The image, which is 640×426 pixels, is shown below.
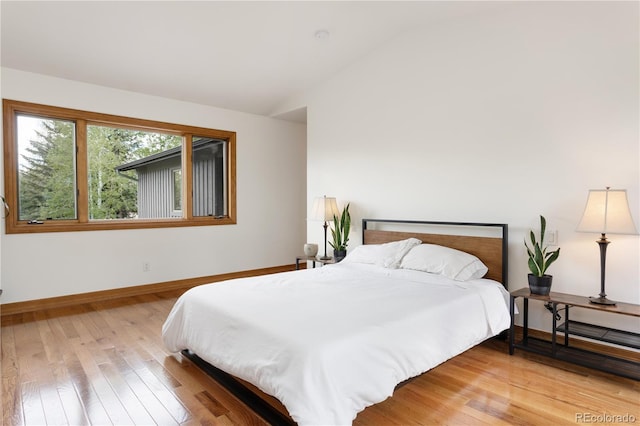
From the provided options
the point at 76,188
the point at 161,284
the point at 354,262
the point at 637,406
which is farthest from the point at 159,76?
the point at 637,406

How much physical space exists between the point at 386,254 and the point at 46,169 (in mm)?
3846

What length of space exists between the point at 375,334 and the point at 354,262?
1.95 m

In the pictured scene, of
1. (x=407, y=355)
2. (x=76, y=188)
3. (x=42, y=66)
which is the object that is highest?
(x=42, y=66)

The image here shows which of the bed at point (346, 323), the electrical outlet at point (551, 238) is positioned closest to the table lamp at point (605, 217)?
the electrical outlet at point (551, 238)

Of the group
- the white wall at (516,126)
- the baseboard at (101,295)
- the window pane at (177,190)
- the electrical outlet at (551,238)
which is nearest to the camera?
the white wall at (516,126)

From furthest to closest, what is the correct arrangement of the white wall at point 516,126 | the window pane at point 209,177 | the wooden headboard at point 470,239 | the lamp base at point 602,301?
the window pane at point 209,177 < the wooden headboard at point 470,239 < the white wall at point 516,126 < the lamp base at point 602,301

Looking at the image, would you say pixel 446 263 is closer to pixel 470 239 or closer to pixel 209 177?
pixel 470 239

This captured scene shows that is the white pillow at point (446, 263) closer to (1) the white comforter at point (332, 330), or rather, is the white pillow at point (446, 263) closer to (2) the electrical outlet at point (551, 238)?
(1) the white comforter at point (332, 330)

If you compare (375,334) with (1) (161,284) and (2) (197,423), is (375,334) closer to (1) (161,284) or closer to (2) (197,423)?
(2) (197,423)

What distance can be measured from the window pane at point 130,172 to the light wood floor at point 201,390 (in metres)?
1.90

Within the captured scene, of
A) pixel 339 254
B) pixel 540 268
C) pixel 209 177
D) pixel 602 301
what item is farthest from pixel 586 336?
pixel 209 177

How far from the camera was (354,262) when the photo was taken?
151 inches

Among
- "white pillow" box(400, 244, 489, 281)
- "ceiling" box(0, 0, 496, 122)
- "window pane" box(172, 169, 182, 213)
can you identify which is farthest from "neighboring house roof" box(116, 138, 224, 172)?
"white pillow" box(400, 244, 489, 281)

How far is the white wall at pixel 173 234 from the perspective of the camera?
3920 millimetres
